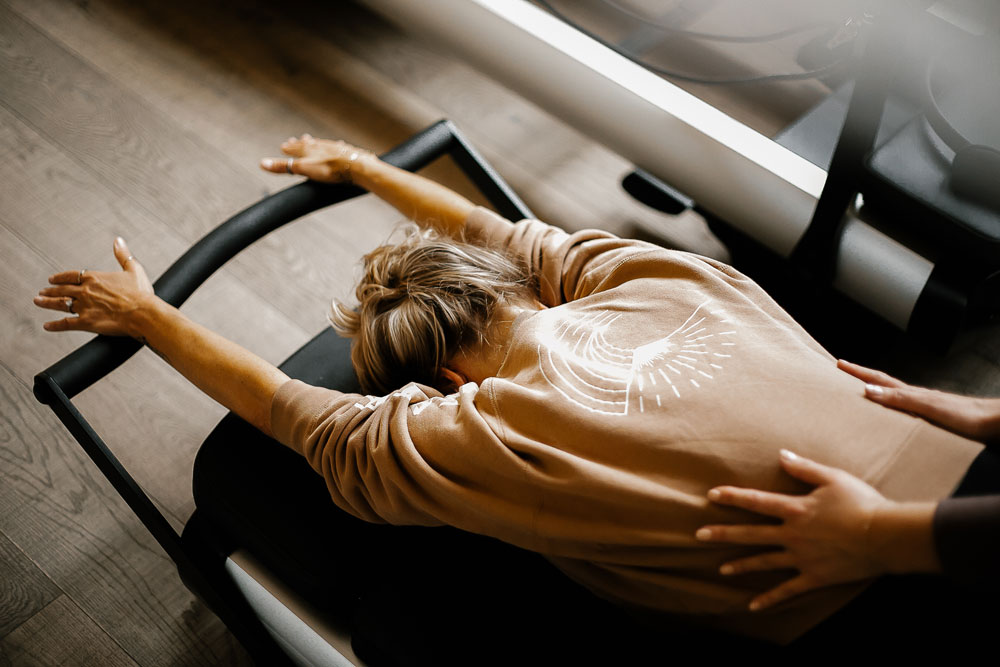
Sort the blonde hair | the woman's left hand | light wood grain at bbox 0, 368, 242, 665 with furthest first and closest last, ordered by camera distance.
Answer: light wood grain at bbox 0, 368, 242, 665
the woman's left hand
the blonde hair

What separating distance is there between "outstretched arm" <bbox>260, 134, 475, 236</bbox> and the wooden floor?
0.38 meters

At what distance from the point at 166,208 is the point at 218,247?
0.68m

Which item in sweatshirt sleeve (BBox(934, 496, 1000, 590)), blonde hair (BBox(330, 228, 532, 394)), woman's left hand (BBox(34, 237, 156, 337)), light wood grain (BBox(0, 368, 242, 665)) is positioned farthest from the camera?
light wood grain (BBox(0, 368, 242, 665))

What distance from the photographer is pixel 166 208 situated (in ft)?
6.11

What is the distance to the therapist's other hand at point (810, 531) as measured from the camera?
2.45ft

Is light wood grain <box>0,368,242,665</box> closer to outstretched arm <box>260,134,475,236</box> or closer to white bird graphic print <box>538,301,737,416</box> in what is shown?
outstretched arm <box>260,134,475,236</box>

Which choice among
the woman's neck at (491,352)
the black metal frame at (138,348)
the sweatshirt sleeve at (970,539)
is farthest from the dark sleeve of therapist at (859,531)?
the black metal frame at (138,348)

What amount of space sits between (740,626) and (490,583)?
0.31 metres

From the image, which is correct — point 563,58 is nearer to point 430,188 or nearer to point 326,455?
point 430,188

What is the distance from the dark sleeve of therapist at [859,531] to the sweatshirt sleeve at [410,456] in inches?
9.2

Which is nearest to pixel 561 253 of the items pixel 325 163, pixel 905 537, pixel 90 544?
pixel 325 163

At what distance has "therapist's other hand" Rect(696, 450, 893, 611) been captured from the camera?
746 millimetres

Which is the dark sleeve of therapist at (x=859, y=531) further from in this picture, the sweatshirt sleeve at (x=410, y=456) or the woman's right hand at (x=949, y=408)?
the sweatshirt sleeve at (x=410, y=456)

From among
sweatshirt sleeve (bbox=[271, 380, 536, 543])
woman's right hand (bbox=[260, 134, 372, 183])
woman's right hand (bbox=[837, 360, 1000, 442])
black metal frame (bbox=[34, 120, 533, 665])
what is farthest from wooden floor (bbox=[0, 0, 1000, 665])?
woman's right hand (bbox=[837, 360, 1000, 442])
